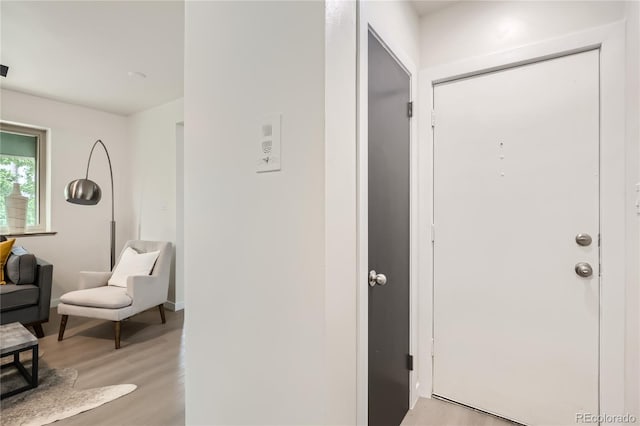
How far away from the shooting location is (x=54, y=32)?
90.7 inches

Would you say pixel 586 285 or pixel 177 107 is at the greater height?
pixel 177 107

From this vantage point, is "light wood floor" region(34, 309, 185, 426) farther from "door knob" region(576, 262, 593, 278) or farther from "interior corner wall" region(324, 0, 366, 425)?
"door knob" region(576, 262, 593, 278)

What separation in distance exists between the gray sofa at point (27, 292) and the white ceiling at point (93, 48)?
68.7 inches

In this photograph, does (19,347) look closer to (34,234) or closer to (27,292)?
(27,292)

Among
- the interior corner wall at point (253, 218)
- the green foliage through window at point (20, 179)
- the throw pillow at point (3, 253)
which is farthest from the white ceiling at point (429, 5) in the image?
the green foliage through window at point (20, 179)

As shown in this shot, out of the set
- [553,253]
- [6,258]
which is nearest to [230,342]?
[553,253]

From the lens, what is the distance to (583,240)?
1.53 meters

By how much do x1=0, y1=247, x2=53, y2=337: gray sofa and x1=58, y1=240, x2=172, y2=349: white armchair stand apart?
0.20 meters

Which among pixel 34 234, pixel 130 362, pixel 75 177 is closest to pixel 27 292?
pixel 34 234

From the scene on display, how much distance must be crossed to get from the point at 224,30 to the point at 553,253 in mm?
1843

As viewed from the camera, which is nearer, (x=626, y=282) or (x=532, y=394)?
(x=626, y=282)

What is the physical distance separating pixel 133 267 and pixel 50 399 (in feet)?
4.75

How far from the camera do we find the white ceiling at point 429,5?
71.2 inches

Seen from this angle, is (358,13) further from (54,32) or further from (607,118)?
(54,32)
